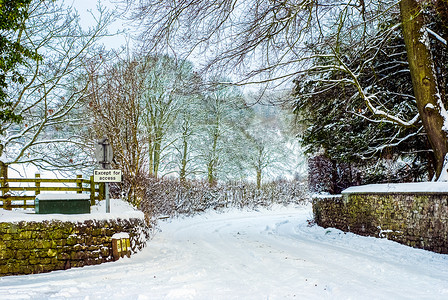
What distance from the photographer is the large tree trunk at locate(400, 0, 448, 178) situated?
7809mm

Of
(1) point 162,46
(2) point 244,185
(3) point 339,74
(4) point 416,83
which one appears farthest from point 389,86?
(2) point 244,185

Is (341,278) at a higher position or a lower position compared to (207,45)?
lower

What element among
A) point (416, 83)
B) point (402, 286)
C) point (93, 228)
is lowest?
point (402, 286)

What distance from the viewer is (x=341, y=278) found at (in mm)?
5059

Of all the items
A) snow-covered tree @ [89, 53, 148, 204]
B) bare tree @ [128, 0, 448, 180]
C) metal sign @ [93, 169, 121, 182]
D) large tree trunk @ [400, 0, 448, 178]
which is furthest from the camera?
snow-covered tree @ [89, 53, 148, 204]

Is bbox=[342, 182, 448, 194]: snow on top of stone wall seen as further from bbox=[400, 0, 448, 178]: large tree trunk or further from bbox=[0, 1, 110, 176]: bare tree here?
bbox=[0, 1, 110, 176]: bare tree

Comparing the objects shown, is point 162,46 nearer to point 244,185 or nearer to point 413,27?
point 413,27

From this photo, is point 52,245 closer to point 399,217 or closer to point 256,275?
point 256,275

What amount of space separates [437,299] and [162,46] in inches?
236

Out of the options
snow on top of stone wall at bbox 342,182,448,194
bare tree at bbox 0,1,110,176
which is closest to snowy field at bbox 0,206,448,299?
snow on top of stone wall at bbox 342,182,448,194

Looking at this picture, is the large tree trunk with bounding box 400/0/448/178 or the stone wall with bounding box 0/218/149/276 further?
the large tree trunk with bounding box 400/0/448/178

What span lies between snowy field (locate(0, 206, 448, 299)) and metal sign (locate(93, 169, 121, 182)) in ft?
5.79

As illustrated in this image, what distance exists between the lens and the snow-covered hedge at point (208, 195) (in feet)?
46.7

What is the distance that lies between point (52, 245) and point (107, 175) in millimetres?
1868
